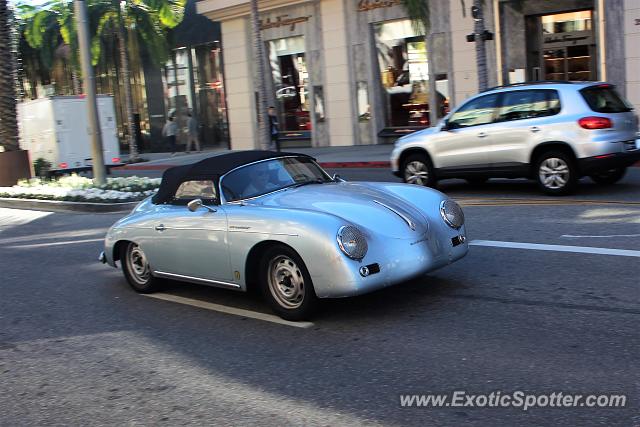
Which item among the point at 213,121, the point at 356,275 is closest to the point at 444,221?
the point at 356,275

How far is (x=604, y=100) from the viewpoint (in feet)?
36.9

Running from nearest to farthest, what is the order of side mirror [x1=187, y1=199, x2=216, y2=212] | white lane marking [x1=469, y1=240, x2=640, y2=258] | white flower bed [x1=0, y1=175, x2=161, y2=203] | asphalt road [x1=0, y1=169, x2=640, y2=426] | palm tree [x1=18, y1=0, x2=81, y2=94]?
asphalt road [x1=0, y1=169, x2=640, y2=426], side mirror [x1=187, y1=199, x2=216, y2=212], white lane marking [x1=469, y1=240, x2=640, y2=258], white flower bed [x1=0, y1=175, x2=161, y2=203], palm tree [x1=18, y1=0, x2=81, y2=94]

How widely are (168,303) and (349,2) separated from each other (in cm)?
2179

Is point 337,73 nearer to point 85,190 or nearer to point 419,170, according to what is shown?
point 85,190

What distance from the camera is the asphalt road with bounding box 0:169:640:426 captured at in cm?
428

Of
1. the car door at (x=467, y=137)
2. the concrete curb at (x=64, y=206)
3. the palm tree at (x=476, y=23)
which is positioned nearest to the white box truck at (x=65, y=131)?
the concrete curb at (x=64, y=206)

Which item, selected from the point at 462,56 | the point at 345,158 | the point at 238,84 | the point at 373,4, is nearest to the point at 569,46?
the point at 462,56

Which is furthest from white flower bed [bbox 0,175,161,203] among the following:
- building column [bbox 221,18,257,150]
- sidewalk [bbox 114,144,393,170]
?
building column [bbox 221,18,257,150]

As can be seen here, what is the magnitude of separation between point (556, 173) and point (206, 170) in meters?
6.42

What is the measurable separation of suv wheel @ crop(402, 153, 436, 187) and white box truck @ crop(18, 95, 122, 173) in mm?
12208

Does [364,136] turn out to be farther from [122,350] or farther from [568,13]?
[122,350]

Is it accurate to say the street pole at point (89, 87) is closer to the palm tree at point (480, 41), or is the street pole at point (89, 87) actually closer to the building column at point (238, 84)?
the palm tree at point (480, 41)

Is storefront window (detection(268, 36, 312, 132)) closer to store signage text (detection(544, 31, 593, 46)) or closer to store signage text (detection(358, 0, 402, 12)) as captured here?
store signage text (detection(358, 0, 402, 12))

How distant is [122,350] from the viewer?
5688mm
